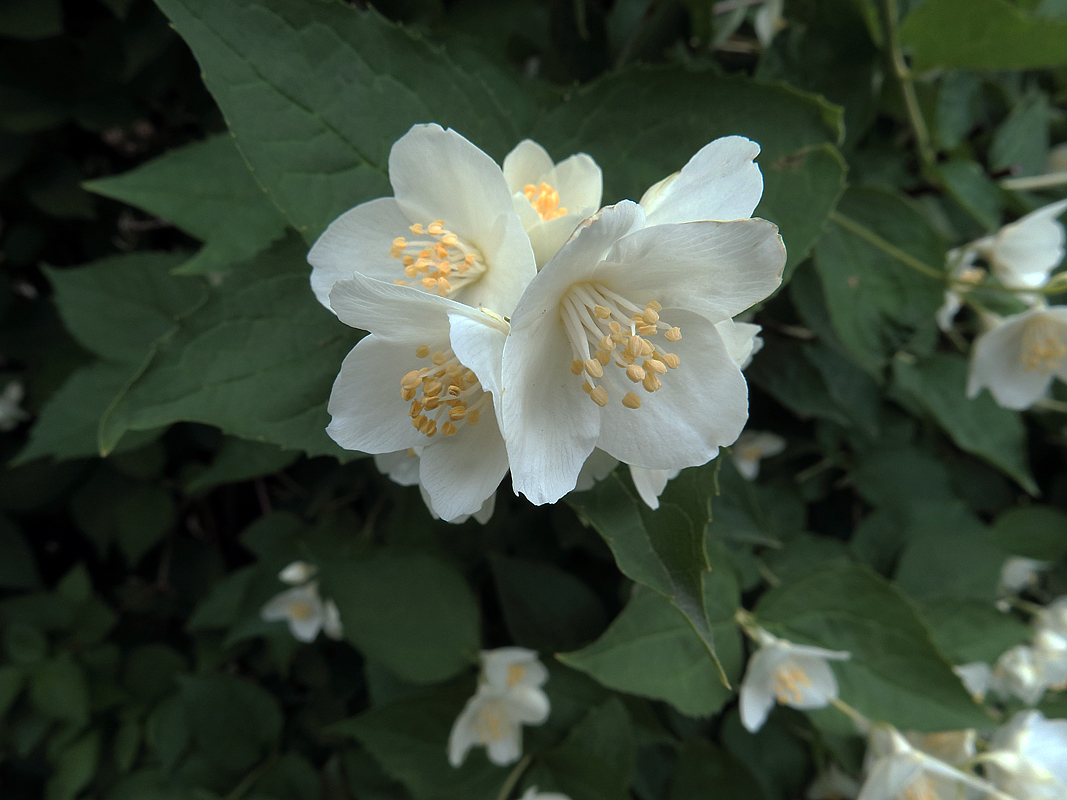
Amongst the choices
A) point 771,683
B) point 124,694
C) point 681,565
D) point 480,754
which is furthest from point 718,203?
point 124,694

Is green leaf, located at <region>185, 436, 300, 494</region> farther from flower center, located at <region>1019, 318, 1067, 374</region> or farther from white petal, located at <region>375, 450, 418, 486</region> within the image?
flower center, located at <region>1019, 318, 1067, 374</region>

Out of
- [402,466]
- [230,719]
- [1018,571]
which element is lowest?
[230,719]

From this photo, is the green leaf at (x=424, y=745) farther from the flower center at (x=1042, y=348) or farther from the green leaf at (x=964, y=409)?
the flower center at (x=1042, y=348)

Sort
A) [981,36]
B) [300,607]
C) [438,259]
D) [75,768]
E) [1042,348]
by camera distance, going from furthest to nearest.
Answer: [75,768] → [300,607] → [1042,348] → [981,36] → [438,259]

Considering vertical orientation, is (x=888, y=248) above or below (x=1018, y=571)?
above

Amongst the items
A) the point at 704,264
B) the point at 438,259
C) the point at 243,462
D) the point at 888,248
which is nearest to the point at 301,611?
the point at 243,462

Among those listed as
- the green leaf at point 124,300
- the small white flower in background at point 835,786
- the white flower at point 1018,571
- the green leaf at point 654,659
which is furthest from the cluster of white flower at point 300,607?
the white flower at point 1018,571

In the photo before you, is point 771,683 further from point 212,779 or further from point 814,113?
point 212,779

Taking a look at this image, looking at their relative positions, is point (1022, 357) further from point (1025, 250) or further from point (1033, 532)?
point (1033, 532)
